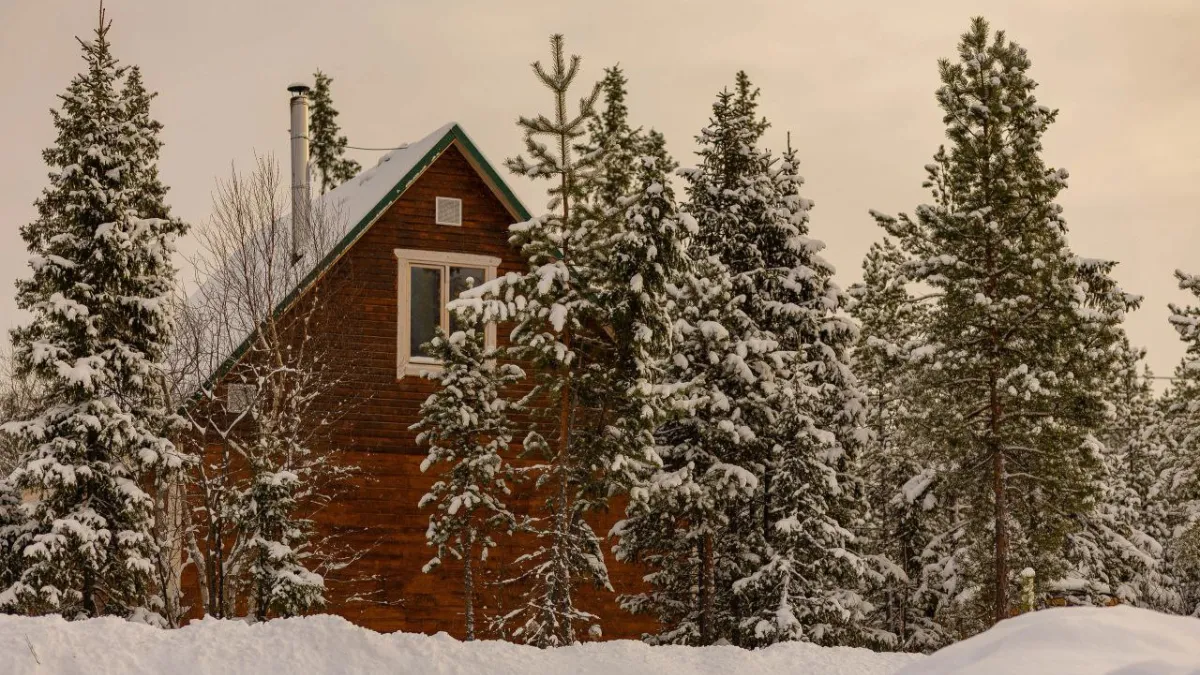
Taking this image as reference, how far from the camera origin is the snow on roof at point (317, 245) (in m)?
22.1

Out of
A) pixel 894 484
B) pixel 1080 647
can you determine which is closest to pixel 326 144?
pixel 894 484

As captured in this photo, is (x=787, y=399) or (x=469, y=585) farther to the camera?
(x=787, y=399)

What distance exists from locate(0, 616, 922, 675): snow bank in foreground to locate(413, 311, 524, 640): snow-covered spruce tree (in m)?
4.75

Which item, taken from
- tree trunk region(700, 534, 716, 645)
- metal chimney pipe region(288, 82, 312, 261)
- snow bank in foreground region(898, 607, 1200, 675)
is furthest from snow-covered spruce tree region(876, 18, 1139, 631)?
snow bank in foreground region(898, 607, 1200, 675)

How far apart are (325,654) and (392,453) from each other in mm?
8773

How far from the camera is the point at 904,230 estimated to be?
26453 mm

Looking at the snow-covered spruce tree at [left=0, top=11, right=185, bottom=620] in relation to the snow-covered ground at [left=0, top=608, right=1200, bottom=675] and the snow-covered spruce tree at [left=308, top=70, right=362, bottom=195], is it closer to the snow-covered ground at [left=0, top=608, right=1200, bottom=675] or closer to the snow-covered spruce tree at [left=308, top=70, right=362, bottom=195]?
the snow-covered ground at [left=0, top=608, right=1200, bottom=675]

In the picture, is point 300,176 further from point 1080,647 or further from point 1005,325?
point 1080,647

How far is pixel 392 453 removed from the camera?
2422 centimetres

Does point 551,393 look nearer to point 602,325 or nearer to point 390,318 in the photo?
point 602,325

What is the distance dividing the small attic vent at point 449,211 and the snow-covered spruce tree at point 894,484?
9.36 metres

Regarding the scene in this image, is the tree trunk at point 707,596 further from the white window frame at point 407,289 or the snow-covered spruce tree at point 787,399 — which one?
the white window frame at point 407,289

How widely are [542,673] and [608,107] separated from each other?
20102mm

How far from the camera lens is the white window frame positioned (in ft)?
A: 80.4
